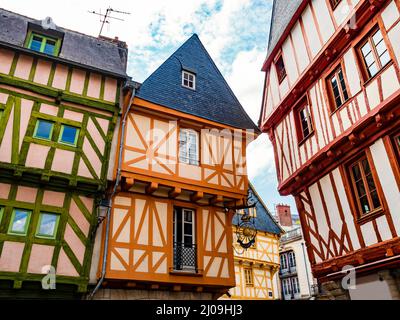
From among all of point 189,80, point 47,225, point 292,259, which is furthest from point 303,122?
point 292,259

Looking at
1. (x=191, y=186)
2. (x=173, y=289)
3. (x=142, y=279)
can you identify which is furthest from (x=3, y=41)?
(x=173, y=289)

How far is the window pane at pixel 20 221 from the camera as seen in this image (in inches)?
268

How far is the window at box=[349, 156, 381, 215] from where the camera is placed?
6.66 meters

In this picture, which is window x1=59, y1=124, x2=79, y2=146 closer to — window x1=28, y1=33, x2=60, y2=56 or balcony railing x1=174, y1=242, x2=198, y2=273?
window x1=28, y1=33, x2=60, y2=56

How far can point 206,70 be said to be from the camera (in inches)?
465

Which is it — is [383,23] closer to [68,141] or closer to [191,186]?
[191,186]

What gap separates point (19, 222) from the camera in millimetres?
6875

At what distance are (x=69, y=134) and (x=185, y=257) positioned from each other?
4001mm

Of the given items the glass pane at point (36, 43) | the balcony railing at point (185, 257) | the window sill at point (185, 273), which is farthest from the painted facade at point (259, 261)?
the glass pane at point (36, 43)

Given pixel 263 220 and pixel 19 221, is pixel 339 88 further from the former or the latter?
pixel 263 220

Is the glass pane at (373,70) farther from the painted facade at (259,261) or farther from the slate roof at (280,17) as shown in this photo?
the painted facade at (259,261)

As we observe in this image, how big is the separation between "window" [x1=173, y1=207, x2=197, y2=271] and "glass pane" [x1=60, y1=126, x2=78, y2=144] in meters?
3.07

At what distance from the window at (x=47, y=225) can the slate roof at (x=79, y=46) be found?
382 centimetres

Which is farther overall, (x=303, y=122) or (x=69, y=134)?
(x=303, y=122)
